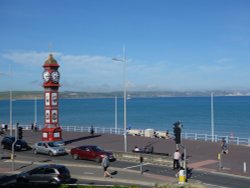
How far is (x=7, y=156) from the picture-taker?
3650cm

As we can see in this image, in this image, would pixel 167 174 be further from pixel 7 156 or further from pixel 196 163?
pixel 7 156

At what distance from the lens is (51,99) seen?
137 feet

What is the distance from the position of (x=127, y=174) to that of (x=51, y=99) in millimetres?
17777

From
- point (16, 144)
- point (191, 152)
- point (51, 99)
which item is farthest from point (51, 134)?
point (191, 152)

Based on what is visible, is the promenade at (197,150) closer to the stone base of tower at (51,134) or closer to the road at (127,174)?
the stone base of tower at (51,134)

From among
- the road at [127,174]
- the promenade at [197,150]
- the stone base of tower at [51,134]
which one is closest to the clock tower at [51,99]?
the stone base of tower at [51,134]

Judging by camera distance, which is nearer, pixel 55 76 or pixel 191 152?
pixel 191 152

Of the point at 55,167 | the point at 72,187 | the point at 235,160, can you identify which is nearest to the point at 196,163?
the point at 235,160

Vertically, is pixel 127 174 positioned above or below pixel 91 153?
below

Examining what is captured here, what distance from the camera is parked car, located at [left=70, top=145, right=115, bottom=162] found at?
31734 mm

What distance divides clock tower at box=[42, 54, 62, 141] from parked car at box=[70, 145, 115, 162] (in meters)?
8.70

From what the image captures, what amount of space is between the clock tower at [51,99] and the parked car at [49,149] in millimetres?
4398

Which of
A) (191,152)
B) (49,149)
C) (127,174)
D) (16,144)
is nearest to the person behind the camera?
(127,174)

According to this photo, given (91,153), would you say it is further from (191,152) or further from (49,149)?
(191,152)
